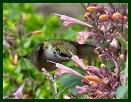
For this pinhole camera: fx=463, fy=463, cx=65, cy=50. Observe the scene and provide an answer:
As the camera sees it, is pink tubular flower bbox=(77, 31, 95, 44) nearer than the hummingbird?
Yes

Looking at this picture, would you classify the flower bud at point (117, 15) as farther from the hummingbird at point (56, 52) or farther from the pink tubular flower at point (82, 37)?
the hummingbird at point (56, 52)

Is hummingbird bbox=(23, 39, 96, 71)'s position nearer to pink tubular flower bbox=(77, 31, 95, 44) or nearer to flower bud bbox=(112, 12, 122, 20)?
pink tubular flower bbox=(77, 31, 95, 44)

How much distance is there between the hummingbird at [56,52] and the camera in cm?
215

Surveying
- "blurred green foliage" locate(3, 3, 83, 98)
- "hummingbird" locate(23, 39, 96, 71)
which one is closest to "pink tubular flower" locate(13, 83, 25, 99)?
"blurred green foliage" locate(3, 3, 83, 98)

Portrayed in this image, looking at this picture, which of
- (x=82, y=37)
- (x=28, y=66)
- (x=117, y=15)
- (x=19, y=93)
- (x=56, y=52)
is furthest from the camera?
(x=28, y=66)

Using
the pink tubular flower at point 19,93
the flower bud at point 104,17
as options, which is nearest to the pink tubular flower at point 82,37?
the flower bud at point 104,17

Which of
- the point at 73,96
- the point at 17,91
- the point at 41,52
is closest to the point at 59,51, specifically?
the point at 41,52

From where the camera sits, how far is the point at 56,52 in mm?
2148

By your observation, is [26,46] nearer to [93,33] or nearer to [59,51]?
[59,51]

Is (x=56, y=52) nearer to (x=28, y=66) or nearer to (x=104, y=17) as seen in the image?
(x=104, y=17)

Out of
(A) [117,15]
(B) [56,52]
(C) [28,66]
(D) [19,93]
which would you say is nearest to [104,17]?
(A) [117,15]

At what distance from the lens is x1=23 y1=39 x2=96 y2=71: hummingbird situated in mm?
2146

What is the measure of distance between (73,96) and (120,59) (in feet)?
1.94

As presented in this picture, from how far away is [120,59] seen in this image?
1.78m
